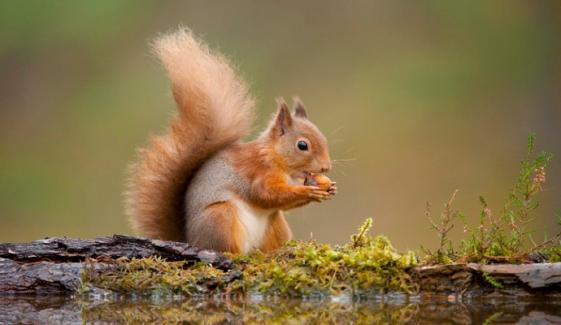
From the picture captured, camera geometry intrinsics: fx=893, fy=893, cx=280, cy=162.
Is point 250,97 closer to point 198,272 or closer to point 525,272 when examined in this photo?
point 198,272

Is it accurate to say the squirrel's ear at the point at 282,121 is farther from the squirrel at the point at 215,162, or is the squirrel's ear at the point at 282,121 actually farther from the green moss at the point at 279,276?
the green moss at the point at 279,276

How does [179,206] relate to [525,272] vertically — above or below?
above

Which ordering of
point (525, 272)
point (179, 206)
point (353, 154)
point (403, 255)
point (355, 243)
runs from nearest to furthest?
point (525, 272) → point (403, 255) → point (355, 243) → point (179, 206) → point (353, 154)

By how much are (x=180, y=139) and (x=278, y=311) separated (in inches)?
43.3

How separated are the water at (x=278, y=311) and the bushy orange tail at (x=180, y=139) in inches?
26.0

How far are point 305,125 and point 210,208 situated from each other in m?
0.56

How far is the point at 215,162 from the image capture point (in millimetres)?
3443

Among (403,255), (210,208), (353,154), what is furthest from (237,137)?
(353,154)

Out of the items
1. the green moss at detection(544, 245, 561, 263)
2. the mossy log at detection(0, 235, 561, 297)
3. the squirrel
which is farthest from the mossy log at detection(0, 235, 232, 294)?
the green moss at detection(544, 245, 561, 263)

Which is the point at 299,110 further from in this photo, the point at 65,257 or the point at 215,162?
the point at 65,257

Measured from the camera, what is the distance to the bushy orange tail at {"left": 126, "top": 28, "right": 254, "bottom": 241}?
11.3ft

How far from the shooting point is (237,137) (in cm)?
358

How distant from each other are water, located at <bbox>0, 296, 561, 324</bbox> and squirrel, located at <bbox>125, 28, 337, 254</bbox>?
61 cm

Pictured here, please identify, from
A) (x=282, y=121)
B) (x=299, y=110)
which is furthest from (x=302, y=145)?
(x=299, y=110)
